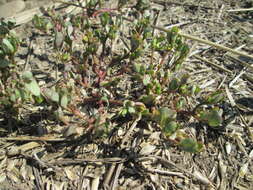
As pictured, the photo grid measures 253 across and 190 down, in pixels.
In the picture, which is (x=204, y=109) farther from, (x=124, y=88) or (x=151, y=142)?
(x=124, y=88)

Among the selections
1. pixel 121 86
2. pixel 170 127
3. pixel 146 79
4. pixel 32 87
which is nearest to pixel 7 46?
pixel 32 87

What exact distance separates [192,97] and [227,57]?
67 cm

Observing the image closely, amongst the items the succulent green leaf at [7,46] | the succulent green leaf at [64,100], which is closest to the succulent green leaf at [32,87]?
the succulent green leaf at [64,100]

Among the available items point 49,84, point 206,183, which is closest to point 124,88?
point 49,84

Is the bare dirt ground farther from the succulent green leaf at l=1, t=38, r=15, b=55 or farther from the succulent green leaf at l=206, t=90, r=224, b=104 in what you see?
the succulent green leaf at l=1, t=38, r=15, b=55

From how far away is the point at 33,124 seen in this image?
188 cm

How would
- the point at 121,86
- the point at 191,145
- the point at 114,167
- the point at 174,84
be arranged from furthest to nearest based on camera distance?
the point at 121,86 < the point at 174,84 < the point at 114,167 < the point at 191,145

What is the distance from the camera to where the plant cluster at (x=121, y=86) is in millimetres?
1616

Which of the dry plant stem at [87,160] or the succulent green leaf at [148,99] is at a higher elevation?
the succulent green leaf at [148,99]

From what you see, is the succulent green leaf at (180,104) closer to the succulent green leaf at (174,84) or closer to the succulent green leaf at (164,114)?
the succulent green leaf at (174,84)

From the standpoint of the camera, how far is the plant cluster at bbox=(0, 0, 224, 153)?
162cm

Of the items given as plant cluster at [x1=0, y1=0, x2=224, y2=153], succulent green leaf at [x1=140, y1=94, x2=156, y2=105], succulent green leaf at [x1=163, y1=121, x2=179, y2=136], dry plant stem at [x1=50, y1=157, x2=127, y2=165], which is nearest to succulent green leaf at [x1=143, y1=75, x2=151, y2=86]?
plant cluster at [x1=0, y1=0, x2=224, y2=153]

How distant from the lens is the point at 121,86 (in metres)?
2.14

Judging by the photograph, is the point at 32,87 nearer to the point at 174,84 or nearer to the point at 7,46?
the point at 7,46
